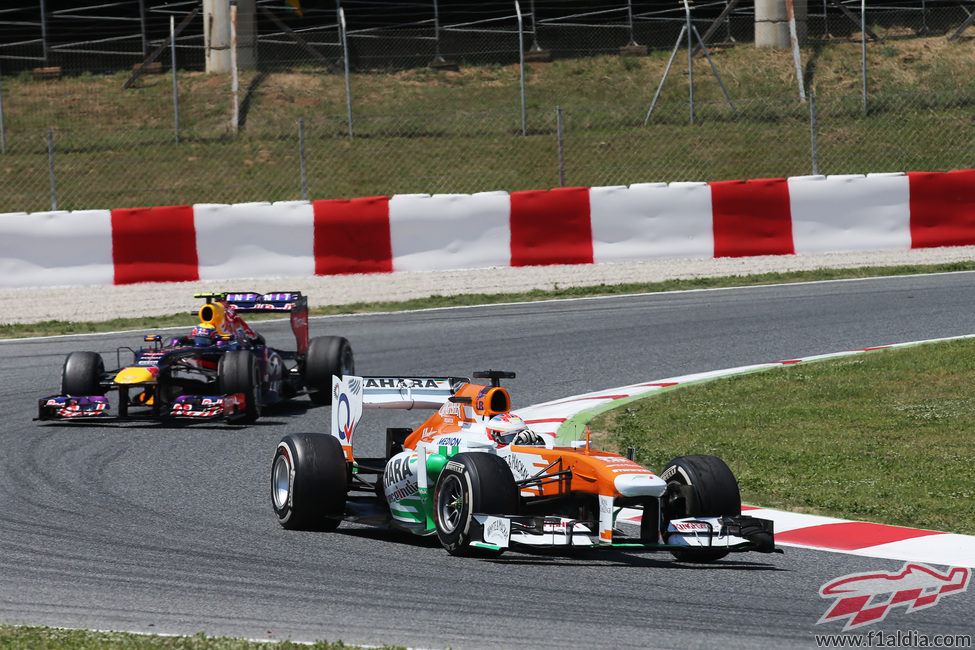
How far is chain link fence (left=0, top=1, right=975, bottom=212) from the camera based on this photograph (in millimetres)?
21172

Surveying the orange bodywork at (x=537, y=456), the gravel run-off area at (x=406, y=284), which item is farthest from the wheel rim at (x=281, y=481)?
the gravel run-off area at (x=406, y=284)

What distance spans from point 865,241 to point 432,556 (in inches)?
468

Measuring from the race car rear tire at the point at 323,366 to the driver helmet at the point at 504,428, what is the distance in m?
4.59

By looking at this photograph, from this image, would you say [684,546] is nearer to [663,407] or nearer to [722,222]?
[663,407]

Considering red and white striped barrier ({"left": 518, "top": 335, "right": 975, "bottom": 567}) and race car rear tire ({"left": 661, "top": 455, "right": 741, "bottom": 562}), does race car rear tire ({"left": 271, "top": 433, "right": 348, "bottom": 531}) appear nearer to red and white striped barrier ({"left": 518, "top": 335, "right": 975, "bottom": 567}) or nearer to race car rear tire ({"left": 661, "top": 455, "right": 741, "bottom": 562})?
red and white striped barrier ({"left": 518, "top": 335, "right": 975, "bottom": 567})

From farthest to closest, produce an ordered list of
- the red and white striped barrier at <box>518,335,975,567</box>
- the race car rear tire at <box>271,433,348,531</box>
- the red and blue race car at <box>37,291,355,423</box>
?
1. the red and blue race car at <box>37,291,355,423</box>
2. the race car rear tire at <box>271,433,348,531</box>
3. the red and white striped barrier at <box>518,335,975,567</box>

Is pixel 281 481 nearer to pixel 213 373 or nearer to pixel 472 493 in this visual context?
pixel 472 493

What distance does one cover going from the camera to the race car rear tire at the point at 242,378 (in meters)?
10.5

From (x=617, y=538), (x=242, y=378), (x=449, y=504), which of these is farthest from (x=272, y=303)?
(x=617, y=538)

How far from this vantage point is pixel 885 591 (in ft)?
18.5

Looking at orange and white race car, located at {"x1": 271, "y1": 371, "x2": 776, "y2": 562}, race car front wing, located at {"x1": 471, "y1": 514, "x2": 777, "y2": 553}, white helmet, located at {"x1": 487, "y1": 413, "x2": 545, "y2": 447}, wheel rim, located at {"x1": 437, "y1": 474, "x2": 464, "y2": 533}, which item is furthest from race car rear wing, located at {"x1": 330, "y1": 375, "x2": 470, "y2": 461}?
race car front wing, located at {"x1": 471, "y1": 514, "x2": 777, "y2": 553}

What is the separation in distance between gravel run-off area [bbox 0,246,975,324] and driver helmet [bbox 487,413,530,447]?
9.09 m

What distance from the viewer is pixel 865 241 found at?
1712 centimetres

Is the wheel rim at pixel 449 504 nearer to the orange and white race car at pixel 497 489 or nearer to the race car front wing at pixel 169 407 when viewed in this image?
the orange and white race car at pixel 497 489
